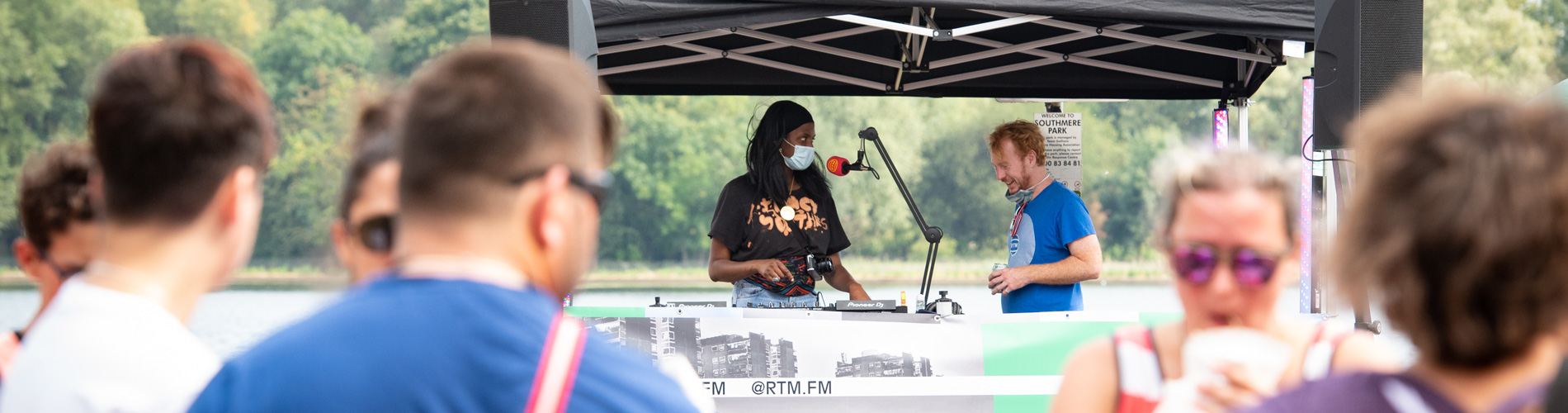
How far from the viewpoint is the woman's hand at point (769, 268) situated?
12.5ft

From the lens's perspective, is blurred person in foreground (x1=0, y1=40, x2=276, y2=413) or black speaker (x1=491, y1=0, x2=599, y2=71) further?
black speaker (x1=491, y1=0, x2=599, y2=71)

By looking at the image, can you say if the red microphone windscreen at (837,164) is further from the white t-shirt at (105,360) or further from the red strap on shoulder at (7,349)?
the white t-shirt at (105,360)

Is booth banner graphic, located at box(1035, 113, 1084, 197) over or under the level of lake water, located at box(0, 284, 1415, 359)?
over

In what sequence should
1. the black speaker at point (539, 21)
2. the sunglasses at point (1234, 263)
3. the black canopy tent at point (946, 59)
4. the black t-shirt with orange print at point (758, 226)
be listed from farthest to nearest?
the black canopy tent at point (946, 59) → the black t-shirt with orange print at point (758, 226) → the black speaker at point (539, 21) → the sunglasses at point (1234, 263)

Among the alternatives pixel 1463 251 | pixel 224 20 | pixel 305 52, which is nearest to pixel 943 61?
pixel 1463 251

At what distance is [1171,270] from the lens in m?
1.25

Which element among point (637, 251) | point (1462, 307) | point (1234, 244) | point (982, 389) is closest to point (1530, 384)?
point (1462, 307)

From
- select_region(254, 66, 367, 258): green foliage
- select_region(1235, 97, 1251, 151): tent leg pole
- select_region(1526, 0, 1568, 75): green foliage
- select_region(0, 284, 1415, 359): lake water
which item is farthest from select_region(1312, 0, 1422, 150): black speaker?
select_region(1526, 0, 1568, 75): green foliage

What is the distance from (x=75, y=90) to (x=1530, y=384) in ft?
107

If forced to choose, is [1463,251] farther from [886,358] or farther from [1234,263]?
[886,358]

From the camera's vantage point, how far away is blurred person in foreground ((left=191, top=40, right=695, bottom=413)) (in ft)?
2.52

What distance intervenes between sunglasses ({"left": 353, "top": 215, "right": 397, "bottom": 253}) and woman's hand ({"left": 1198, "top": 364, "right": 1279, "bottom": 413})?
3.08 ft

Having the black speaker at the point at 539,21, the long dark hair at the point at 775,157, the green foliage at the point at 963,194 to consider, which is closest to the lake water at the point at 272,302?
the green foliage at the point at 963,194

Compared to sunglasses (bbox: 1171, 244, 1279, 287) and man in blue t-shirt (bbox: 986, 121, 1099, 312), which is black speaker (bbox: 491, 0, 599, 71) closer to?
man in blue t-shirt (bbox: 986, 121, 1099, 312)
